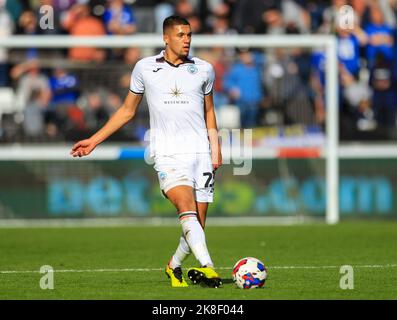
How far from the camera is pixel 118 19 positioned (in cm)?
2184

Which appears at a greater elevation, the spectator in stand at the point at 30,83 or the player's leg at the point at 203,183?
the spectator in stand at the point at 30,83

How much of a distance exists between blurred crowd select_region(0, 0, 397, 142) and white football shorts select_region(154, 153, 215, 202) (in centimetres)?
959

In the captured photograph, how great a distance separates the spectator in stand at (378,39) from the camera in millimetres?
21656

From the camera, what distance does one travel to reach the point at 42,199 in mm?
20484

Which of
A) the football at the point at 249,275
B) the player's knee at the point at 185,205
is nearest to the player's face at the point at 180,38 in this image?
the player's knee at the point at 185,205

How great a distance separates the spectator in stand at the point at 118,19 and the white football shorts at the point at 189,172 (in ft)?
37.0

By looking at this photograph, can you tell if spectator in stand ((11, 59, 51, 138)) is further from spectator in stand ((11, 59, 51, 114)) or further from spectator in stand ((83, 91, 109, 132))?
spectator in stand ((83, 91, 109, 132))

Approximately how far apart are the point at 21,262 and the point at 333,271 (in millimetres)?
3918

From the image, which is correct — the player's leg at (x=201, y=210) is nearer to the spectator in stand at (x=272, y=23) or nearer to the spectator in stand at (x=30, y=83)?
the spectator in stand at (x=30, y=83)

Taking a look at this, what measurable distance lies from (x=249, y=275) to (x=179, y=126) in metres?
1.54

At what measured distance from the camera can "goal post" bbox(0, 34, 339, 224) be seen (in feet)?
66.8

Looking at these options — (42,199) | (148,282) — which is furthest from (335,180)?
(148,282)

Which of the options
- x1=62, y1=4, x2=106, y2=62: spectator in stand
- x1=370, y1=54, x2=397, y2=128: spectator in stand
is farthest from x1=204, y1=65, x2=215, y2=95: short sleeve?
x1=62, y1=4, x2=106, y2=62: spectator in stand
